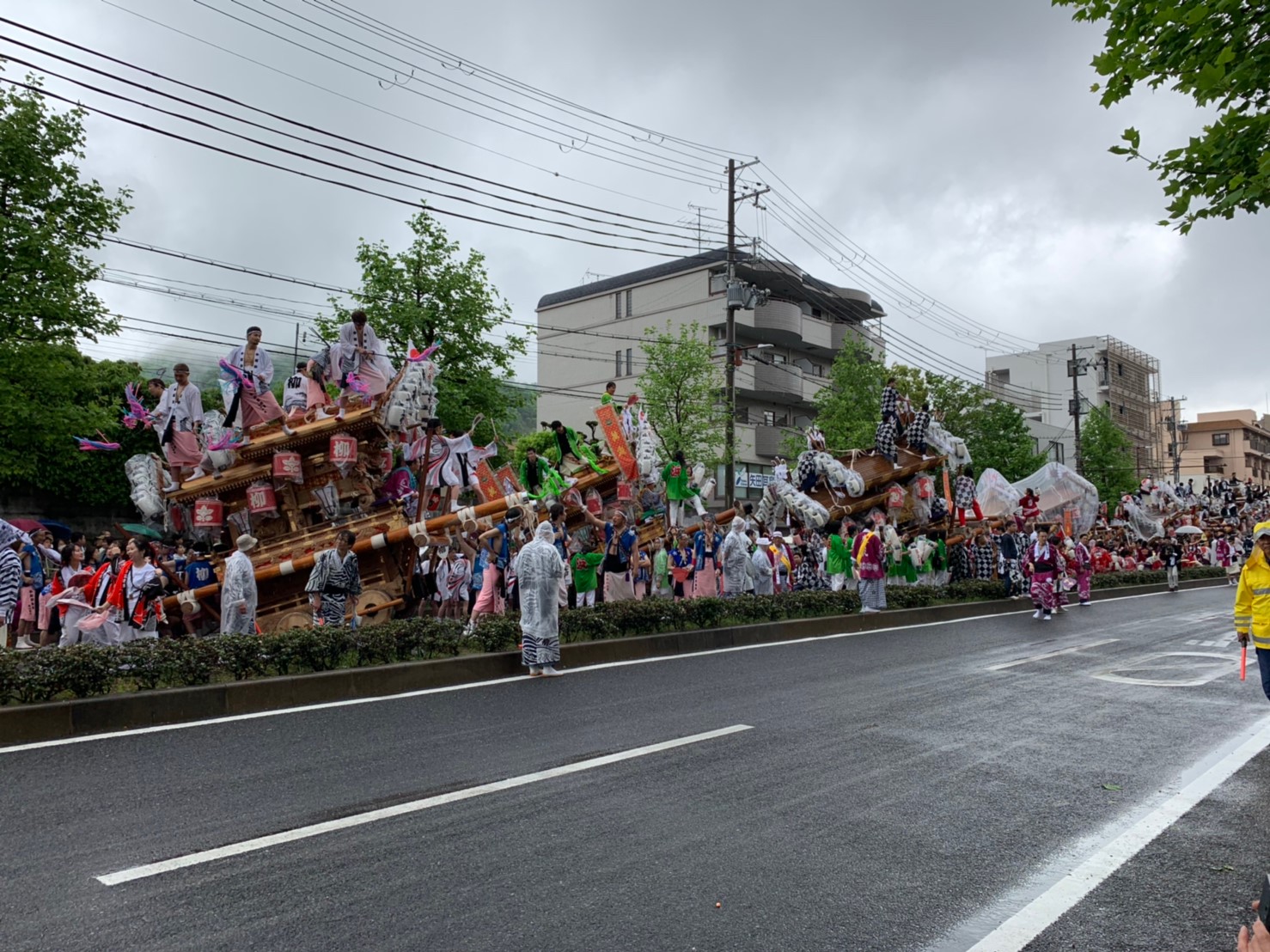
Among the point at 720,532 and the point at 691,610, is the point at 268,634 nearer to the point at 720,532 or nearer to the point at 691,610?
the point at 691,610

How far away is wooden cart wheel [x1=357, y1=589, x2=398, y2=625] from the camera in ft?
46.0

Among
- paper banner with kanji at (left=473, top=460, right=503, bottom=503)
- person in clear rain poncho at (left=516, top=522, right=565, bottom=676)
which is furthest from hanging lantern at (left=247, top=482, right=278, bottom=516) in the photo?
person in clear rain poncho at (left=516, top=522, right=565, bottom=676)

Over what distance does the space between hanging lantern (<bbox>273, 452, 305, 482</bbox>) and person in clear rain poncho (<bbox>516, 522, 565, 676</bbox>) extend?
494 centimetres

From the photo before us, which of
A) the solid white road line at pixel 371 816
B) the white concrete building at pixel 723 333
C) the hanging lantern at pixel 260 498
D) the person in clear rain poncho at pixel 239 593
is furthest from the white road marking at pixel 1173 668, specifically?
the white concrete building at pixel 723 333

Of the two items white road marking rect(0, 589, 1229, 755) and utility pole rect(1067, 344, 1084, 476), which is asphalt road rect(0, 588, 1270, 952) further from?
utility pole rect(1067, 344, 1084, 476)

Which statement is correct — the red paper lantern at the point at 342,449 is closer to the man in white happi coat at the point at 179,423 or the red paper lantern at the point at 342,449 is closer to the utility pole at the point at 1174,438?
the man in white happi coat at the point at 179,423

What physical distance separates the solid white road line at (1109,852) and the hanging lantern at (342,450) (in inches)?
441

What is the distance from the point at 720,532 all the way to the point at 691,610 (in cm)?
592

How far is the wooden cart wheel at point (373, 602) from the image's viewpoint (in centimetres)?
→ 1403

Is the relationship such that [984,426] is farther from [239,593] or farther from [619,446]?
[239,593]

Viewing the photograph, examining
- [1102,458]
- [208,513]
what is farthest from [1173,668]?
[1102,458]

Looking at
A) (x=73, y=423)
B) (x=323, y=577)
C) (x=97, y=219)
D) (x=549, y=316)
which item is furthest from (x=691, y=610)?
(x=549, y=316)

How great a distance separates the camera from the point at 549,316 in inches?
2135

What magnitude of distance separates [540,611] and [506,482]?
7404 mm
